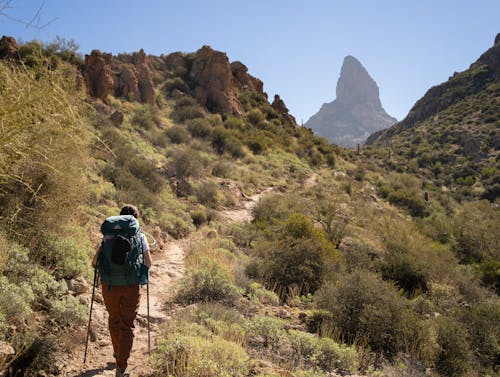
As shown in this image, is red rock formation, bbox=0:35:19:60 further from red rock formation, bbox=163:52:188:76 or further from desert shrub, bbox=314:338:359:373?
desert shrub, bbox=314:338:359:373

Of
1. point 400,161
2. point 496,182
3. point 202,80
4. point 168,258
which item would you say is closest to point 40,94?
point 168,258

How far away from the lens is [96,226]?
7.07 m

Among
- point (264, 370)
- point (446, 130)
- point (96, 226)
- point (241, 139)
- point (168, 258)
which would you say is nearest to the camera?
point (264, 370)

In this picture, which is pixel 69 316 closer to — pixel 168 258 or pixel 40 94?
pixel 40 94

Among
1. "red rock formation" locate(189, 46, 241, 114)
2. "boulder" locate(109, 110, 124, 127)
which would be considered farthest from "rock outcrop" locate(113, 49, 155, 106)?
"boulder" locate(109, 110, 124, 127)

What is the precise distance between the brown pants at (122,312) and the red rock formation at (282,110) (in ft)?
119

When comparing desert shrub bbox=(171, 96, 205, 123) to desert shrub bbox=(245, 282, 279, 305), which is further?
desert shrub bbox=(171, 96, 205, 123)

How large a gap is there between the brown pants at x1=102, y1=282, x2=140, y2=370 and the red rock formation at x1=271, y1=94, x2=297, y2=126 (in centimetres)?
3614

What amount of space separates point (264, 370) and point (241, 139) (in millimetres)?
22746

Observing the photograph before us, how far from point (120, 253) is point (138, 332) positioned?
72.2 inches

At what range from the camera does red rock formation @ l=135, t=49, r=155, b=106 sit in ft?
80.9

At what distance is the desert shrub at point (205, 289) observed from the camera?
18.7 feet

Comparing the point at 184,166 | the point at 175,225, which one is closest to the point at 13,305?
the point at 175,225

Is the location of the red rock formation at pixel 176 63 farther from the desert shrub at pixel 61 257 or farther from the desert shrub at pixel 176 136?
the desert shrub at pixel 61 257
